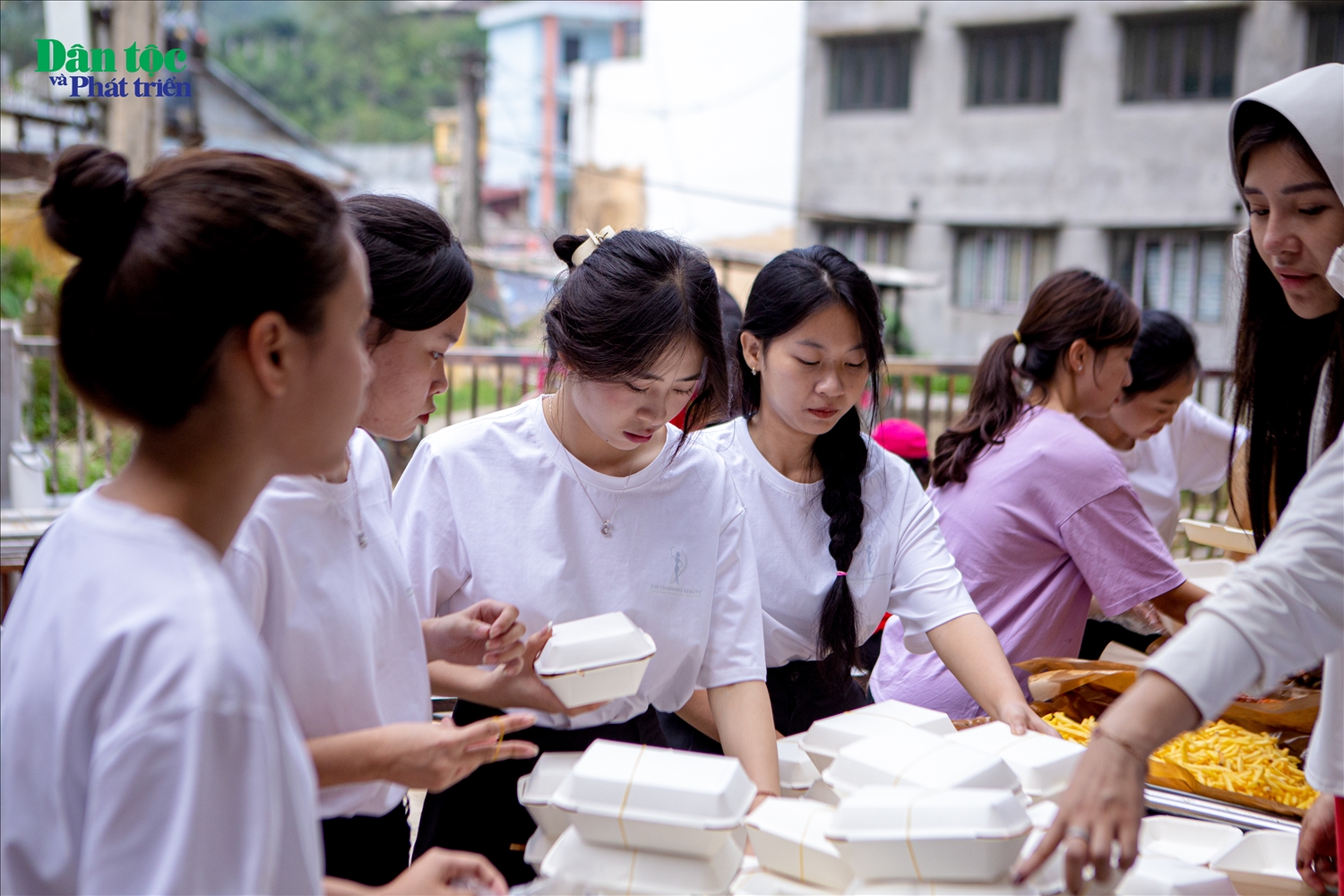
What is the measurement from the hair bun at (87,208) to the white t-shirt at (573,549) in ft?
2.92

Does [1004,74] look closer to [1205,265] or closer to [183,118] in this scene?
[1205,265]

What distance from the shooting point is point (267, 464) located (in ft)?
3.22

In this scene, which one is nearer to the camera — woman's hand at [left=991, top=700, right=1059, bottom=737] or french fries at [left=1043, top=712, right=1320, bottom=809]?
woman's hand at [left=991, top=700, right=1059, bottom=737]

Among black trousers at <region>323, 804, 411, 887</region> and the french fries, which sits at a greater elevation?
black trousers at <region>323, 804, 411, 887</region>

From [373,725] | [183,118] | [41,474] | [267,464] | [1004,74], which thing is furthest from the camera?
[1004,74]

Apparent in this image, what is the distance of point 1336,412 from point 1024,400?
0.98 meters

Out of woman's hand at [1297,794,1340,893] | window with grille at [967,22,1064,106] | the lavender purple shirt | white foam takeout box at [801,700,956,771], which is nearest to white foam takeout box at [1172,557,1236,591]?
the lavender purple shirt

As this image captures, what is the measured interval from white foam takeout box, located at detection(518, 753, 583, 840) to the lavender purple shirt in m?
1.28

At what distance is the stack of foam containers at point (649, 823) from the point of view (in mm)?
1205

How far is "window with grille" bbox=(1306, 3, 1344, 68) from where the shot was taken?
12.5 m

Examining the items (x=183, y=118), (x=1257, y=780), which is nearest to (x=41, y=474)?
(x=1257, y=780)

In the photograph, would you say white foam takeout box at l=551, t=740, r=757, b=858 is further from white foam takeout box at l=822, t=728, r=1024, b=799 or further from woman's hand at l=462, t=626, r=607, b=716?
woman's hand at l=462, t=626, r=607, b=716

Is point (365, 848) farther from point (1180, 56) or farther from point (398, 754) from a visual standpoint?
point (1180, 56)

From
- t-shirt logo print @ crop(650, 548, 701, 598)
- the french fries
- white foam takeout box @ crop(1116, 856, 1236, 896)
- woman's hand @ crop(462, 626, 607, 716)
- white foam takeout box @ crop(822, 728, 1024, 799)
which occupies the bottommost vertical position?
the french fries
